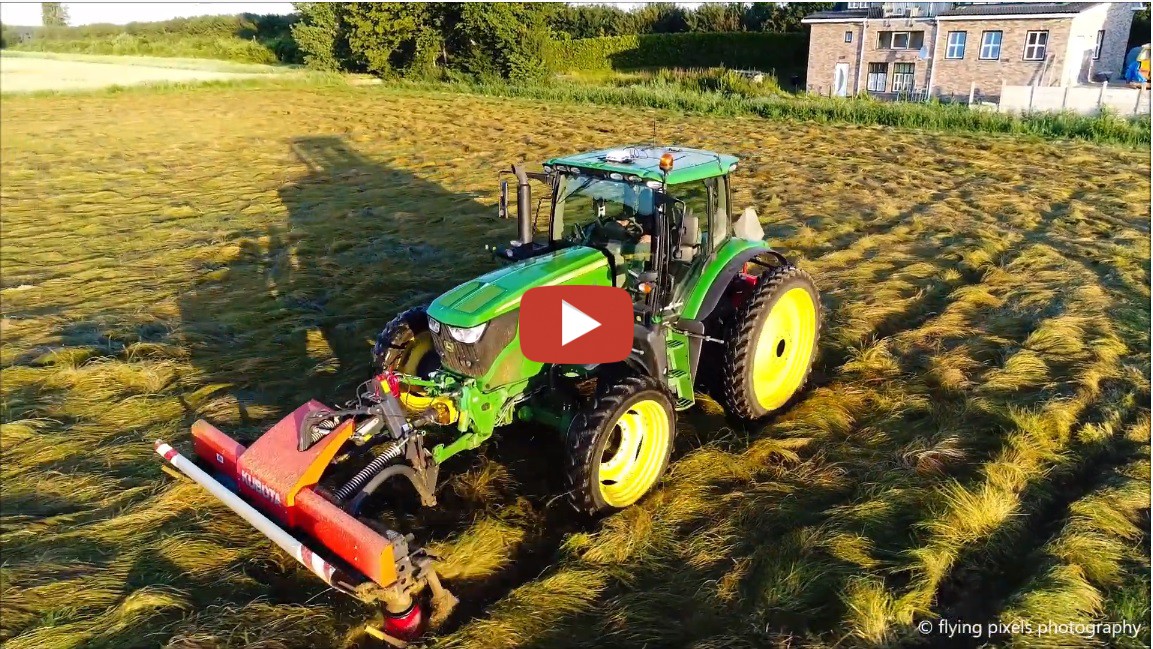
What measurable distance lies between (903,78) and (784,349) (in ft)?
95.0

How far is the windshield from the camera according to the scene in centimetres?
446

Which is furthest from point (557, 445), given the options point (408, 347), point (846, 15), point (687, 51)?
point (687, 51)

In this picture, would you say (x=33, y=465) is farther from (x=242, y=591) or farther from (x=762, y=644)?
(x=762, y=644)

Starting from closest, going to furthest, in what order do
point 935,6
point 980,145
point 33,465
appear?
point 33,465 < point 980,145 < point 935,6

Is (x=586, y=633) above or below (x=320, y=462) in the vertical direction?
below

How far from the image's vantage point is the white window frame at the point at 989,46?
26.5 metres

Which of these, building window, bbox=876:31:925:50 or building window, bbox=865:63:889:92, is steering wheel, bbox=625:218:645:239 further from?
building window, bbox=865:63:889:92

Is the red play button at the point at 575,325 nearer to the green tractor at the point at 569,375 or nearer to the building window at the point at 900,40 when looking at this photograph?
the green tractor at the point at 569,375

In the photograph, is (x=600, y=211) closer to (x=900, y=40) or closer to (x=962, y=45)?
(x=962, y=45)

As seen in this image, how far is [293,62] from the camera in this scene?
29812mm

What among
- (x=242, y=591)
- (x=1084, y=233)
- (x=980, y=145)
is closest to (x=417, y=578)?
(x=242, y=591)

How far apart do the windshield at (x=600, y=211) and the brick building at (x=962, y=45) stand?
27145 mm

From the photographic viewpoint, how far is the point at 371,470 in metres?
3.54

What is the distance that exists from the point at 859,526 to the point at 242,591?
10.2 ft
